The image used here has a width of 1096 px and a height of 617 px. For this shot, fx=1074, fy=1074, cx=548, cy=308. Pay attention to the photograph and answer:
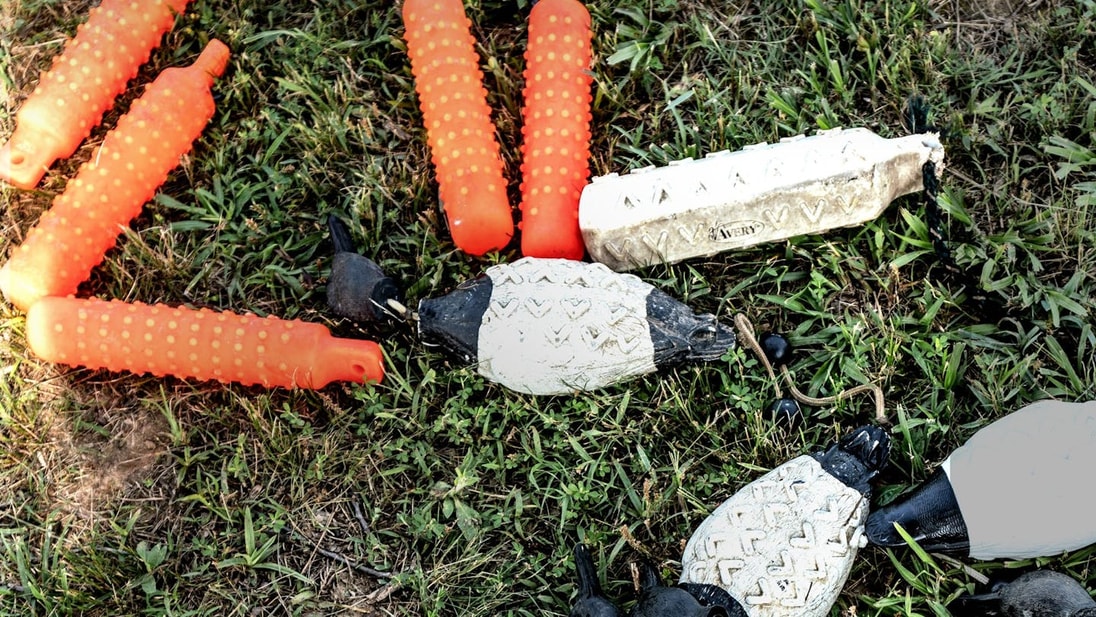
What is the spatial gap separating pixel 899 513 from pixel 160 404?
6.31 feet

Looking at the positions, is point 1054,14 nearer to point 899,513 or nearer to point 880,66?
point 880,66

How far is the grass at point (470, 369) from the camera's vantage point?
2.71 m

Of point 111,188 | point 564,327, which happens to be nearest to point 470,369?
point 564,327

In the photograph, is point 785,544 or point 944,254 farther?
point 944,254

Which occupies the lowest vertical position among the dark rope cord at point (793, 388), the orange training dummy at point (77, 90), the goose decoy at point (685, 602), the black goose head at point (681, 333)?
the goose decoy at point (685, 602)

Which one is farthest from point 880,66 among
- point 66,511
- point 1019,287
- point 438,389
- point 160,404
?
point 66,511

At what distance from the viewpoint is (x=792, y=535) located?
2428mm

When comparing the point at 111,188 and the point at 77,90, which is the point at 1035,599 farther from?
the point at 77,90

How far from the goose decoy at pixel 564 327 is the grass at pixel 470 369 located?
0.29 feet

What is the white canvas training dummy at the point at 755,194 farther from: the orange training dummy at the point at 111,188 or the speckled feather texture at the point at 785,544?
the orange training dummy at the point at 111,188

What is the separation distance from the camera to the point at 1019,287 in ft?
9.20

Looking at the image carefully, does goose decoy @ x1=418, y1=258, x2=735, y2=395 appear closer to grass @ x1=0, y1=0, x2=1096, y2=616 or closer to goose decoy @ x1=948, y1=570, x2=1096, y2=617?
grass @ x1=0, y1=0, x2=1096, y2=616

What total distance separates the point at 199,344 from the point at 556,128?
1.10 metres

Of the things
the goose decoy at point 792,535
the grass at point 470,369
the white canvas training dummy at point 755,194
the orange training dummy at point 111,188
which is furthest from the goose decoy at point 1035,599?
the orange training dummy at point 111,188
